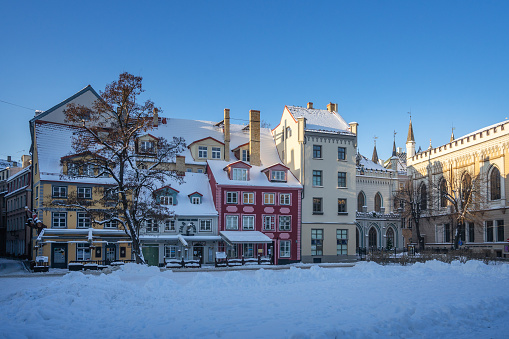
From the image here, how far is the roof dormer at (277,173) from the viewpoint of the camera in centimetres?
4797

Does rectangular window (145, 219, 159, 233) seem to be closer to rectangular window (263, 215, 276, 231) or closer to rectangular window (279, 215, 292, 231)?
rectangular window (263, 215, 276, 231)

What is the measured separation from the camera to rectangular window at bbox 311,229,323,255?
48.6 meters

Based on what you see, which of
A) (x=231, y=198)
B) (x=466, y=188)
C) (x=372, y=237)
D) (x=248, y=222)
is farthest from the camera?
(x=372, y=237)

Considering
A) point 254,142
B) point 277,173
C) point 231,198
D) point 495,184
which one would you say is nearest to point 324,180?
point 277,173

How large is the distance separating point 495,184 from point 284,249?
83.1 feet

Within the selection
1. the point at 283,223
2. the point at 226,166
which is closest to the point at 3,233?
the point at 226,166

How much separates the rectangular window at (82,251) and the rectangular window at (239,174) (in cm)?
1444

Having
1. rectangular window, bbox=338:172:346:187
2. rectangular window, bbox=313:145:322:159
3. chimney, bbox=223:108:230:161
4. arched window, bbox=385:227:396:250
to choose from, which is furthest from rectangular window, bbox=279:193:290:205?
arched window, bbox=385:227:396:250

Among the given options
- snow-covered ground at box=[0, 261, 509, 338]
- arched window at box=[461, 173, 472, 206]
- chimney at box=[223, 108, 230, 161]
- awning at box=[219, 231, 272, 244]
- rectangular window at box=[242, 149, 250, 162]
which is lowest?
snow-covered ground at box=[0, 261, 509, 338]

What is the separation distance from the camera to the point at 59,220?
4016 cm

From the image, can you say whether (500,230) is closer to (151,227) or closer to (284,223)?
(284,223)

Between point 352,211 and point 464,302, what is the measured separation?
33.0 m

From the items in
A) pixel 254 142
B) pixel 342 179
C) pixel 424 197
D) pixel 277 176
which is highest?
pixel 254 142

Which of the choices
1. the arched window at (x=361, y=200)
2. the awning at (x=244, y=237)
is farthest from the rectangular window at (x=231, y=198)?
the arched window at (x=361, y=200)
